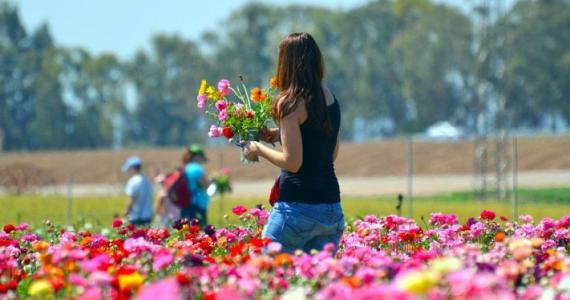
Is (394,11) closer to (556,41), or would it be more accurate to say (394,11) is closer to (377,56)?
(377,56)

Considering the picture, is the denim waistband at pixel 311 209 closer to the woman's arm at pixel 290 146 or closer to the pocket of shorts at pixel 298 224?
the pocket of shorts at pixel 298 224

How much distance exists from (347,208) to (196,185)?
363 inches

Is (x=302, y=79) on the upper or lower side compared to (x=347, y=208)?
upper

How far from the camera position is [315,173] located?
20.3ft

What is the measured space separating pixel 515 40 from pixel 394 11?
19.3 m

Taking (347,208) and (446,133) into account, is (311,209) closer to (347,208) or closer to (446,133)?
(347,208)

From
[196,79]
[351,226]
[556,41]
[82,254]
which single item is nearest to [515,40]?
[556,41]

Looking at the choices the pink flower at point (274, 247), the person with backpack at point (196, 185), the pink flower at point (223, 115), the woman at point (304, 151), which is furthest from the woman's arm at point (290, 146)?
the person with backpack at point (196, 185)

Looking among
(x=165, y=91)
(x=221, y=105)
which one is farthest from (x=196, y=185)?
(x=165, y=91)

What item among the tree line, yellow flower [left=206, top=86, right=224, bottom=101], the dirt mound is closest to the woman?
yellow flower [left=206, top=86, right=224, bottom=101]

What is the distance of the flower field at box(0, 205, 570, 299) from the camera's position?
4129 mm

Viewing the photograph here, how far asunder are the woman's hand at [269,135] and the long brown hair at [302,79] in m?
0.69

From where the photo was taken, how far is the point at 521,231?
864cm

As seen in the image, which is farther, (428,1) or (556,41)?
(428,1)
